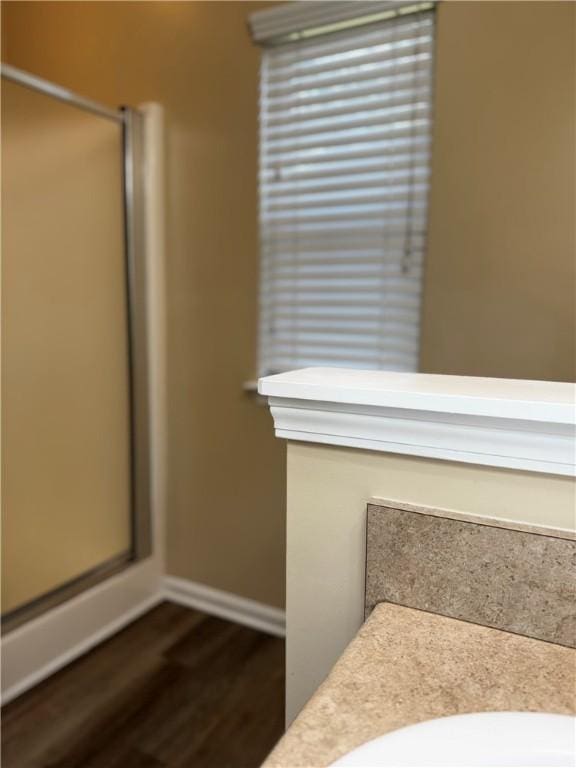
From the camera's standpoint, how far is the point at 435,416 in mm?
573

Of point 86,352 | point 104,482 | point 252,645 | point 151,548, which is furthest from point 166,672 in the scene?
point 86,352

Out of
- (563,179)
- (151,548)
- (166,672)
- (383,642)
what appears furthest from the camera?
(151,548)

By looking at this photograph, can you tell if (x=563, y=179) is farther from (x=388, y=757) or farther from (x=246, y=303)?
(x=388, y=757)

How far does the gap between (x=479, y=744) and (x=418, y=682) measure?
7 centimetres

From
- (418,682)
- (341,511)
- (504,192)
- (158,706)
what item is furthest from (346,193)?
(158,706)

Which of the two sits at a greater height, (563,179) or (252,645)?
(563,179)

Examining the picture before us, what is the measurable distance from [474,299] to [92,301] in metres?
1.19

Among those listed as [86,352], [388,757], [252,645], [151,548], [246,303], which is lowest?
[252,645]

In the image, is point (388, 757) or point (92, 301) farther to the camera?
point (92, 301)

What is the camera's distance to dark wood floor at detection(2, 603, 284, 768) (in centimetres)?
140

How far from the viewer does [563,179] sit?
137cm

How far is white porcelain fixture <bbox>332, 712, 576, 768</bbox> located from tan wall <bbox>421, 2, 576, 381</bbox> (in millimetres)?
1131

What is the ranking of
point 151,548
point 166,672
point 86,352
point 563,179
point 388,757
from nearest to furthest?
point 388,757, point 563,179, point 166,672, point 86,352, point 151,548

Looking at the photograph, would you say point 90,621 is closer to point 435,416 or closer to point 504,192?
point 435,416
